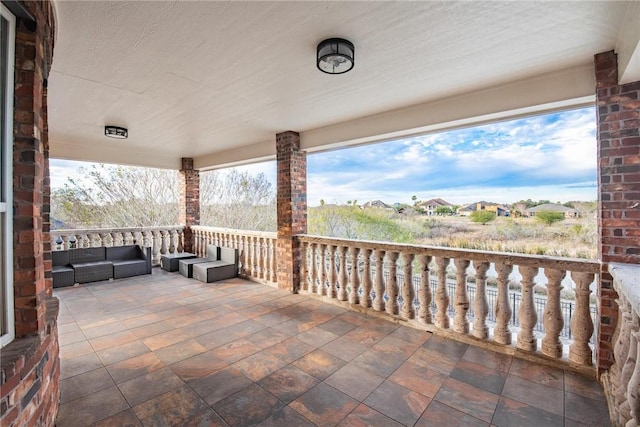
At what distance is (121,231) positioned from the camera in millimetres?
6430

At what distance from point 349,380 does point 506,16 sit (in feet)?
9.35

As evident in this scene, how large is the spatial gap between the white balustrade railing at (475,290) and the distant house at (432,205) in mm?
3609

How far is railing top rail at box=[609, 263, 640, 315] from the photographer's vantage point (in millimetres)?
1415

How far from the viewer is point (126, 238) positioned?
255 inches

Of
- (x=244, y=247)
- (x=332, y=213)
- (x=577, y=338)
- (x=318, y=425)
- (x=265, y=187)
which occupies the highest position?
(x=265, y=187)

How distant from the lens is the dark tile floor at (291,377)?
6.34 feet

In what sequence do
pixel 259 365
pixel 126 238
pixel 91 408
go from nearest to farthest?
1. pixel 91 408
2. pixel 259 365
3. pixel 126 238

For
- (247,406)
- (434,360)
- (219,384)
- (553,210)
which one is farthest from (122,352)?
(553,210)

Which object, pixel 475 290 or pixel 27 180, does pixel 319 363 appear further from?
pixel 27 180

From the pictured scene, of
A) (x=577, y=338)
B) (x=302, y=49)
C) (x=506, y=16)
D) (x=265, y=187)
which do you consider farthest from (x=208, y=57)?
(x=265, y=187)

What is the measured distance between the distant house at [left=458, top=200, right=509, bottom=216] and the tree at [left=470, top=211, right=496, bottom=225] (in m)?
0.07

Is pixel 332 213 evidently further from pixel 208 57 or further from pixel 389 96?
pixel 208 57

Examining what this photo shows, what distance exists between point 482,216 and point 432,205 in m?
1.40

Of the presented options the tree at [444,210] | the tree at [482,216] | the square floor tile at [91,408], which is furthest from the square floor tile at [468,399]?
the tree at [444,210]
